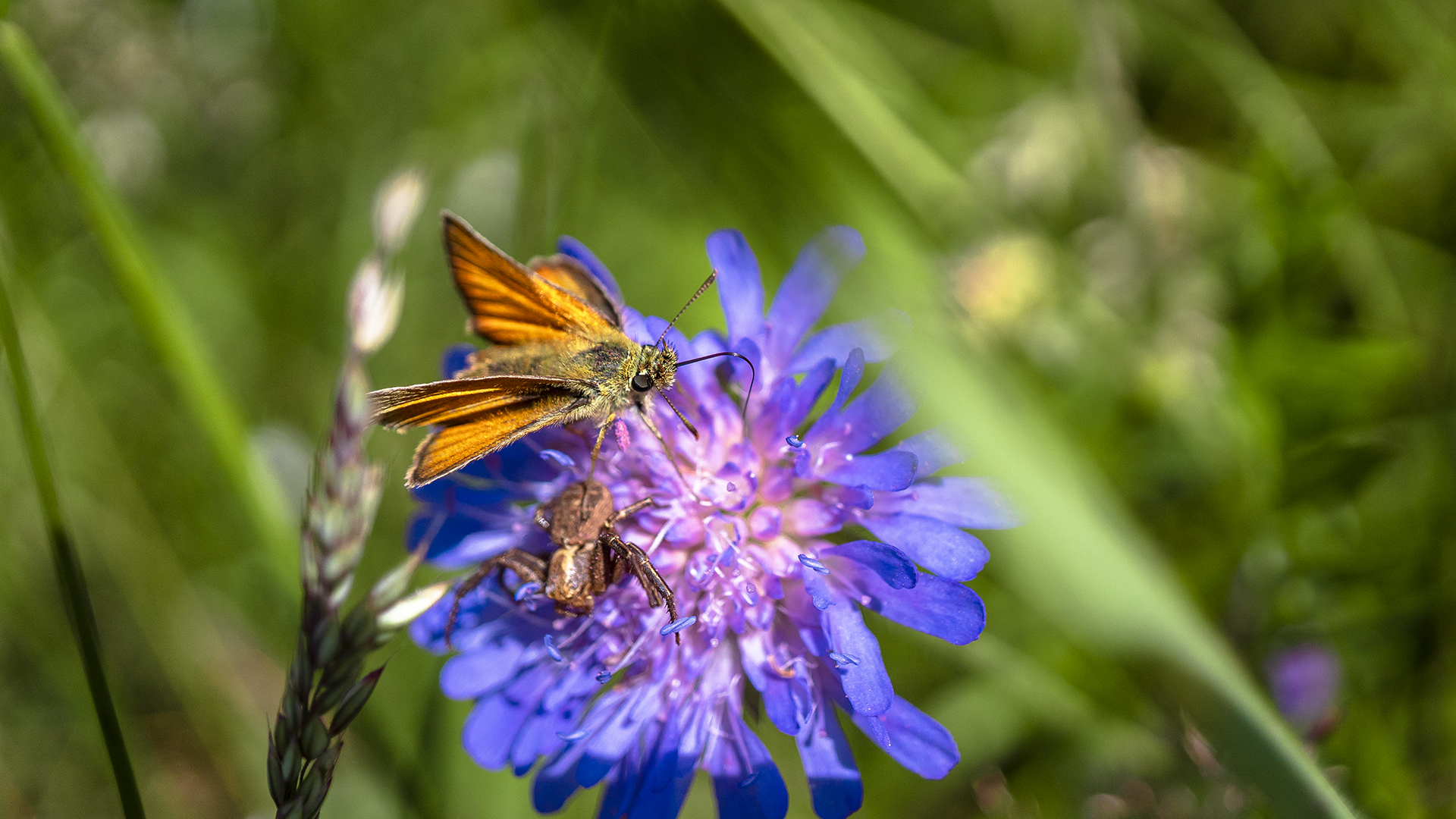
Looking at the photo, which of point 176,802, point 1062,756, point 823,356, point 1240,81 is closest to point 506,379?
point 823,356

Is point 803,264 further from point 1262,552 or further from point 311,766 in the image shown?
point 1262,552

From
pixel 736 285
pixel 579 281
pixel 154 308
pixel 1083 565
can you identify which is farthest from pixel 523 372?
pixel 1083 565

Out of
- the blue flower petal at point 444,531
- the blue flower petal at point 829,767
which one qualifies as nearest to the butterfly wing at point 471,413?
the blue flower petal at point 444,531

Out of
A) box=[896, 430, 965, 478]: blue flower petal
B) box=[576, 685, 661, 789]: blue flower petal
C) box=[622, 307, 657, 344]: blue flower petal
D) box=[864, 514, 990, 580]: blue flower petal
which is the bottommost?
box=[864, 514, 990, 580]: blue flower petal

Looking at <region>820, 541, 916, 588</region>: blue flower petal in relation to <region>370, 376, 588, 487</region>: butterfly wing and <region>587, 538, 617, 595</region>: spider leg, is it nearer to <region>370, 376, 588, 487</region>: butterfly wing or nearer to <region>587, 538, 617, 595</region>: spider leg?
<region>587, 538, 617, 595</region>: spider leg

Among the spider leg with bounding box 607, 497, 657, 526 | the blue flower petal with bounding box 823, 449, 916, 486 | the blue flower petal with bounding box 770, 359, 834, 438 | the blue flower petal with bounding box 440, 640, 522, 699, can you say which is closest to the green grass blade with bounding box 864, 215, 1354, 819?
the blue flower petal with bounding box 823, 449, 916, 486

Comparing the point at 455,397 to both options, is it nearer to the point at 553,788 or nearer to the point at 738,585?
the point at 738,585
